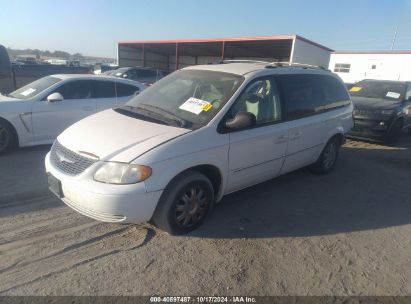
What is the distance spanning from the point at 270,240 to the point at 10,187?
354 cm

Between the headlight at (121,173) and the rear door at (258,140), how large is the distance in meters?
1.12

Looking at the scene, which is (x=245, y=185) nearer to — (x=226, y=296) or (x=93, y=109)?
(x=226, y=296)

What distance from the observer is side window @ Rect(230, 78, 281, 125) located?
390 centimetres

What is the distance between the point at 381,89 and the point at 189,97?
8031 mm

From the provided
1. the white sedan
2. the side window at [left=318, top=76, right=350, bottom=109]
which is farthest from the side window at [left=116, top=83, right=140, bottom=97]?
the side window at [left=318, top=76, right=350, bottom=109]

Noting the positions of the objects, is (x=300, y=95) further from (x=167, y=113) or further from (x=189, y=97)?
(x=167, y=113)

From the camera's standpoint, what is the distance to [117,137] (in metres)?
3.36

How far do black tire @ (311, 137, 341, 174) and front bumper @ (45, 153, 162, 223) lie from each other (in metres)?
3.47

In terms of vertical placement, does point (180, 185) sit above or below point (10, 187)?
above

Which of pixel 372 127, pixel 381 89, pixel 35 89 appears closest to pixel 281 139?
pixel 35 89

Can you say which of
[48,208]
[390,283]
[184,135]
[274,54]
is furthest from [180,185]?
[274,54]

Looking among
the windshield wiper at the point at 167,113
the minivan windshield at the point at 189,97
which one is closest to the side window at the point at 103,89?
the minivan windshield at the point at 189,97

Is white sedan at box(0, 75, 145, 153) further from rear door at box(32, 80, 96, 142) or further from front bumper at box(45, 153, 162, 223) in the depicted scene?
front bumper at box(45, 153, 162, 223)

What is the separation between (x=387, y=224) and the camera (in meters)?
4.29
